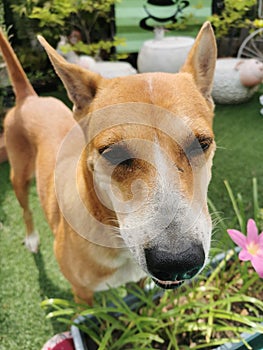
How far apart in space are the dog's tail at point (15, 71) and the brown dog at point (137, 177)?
0.65 metres

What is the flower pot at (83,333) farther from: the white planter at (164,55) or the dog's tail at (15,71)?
the white planter at (164,55)

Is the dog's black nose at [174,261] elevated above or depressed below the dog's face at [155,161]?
below

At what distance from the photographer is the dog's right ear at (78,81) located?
1579 millimetres

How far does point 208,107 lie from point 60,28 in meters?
3.70

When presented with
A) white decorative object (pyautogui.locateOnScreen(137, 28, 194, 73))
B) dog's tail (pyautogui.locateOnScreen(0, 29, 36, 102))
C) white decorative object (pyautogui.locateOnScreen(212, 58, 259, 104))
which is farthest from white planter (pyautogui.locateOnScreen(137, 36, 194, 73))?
dog's tail (pyautogui.locateOnScreen(0, 29, 36, 102))

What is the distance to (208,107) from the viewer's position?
63.4 inches

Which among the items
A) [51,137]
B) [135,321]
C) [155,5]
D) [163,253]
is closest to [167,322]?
[135,321]

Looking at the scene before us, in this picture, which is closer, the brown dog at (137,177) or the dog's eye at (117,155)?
the brown dog at (137,177)

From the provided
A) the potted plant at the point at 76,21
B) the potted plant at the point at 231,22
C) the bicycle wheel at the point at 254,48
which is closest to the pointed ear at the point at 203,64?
the bicycle wheel at the point at 254,48

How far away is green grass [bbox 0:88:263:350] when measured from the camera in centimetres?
227

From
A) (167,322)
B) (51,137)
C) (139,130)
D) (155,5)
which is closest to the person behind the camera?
(139,130)

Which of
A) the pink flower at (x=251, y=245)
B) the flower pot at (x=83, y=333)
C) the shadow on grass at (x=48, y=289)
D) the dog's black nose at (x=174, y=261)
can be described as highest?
the dog's black nose at (x=174, y=261)

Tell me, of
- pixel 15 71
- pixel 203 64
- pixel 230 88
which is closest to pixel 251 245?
pixel 203 64

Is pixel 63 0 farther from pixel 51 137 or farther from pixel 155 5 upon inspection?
pixel 51 137
